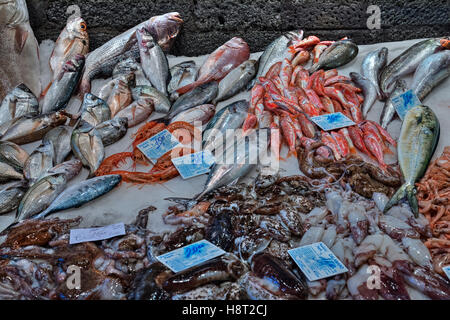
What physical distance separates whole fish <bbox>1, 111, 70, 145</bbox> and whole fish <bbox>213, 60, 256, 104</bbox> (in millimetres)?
1306

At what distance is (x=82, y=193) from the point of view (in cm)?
265

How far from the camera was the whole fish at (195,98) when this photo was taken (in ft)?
11.4

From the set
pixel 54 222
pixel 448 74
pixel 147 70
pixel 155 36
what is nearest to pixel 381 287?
pixel 54 222

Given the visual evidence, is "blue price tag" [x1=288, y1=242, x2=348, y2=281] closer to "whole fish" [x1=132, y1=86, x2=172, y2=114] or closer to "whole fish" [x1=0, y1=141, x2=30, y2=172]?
"whole fish" [x1=132, y1=86, x2=172, y2=114]

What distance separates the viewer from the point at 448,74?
3467mm

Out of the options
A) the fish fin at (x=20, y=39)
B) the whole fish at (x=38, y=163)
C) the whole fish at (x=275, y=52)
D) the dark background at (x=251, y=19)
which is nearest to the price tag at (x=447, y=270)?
the whole fish at (x=275, y=52)

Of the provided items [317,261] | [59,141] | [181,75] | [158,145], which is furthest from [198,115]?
[317,261]

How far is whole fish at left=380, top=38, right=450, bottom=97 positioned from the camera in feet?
11.6

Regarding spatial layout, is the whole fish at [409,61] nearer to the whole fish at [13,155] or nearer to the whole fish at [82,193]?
the whole fish at [82,193]

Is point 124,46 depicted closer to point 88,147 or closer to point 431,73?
point 88,147

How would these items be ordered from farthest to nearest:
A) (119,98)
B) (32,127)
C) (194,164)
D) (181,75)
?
(181,75)
(119,98)
(32,127)
(194,164)

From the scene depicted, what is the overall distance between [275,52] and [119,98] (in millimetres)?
1504

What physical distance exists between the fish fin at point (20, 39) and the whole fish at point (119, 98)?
105 cm

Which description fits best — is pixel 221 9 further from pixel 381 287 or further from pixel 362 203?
pixel 381 287
